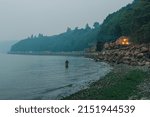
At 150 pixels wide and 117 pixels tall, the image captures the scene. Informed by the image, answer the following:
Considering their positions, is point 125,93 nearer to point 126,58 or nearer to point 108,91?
point 108,91

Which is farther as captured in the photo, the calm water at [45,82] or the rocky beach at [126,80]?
the calm water at [45,82]

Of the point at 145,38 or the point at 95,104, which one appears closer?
the point at 95,104

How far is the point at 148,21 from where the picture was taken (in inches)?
3455

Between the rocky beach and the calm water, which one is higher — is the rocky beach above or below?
above

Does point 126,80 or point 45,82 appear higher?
point 126,80

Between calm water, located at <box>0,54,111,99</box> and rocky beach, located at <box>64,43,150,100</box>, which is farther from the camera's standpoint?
calm water, located at <box>0,54,111,99</box>

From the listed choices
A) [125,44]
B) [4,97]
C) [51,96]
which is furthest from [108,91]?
[125,44]

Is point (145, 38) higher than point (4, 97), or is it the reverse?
point (145, 38)

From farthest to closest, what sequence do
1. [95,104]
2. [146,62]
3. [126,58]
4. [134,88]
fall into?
[126,58] < [146,62] < [134,88] < [95,104]

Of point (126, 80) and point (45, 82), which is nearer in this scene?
point (126, 80)

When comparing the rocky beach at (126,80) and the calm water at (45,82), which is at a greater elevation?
the rocky beach at (126,80)

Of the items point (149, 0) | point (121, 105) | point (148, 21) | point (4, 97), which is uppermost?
point (149, 0)

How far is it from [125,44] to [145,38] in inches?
1191

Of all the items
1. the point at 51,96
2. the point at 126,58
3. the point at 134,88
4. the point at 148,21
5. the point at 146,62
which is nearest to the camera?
the point at 134,88
